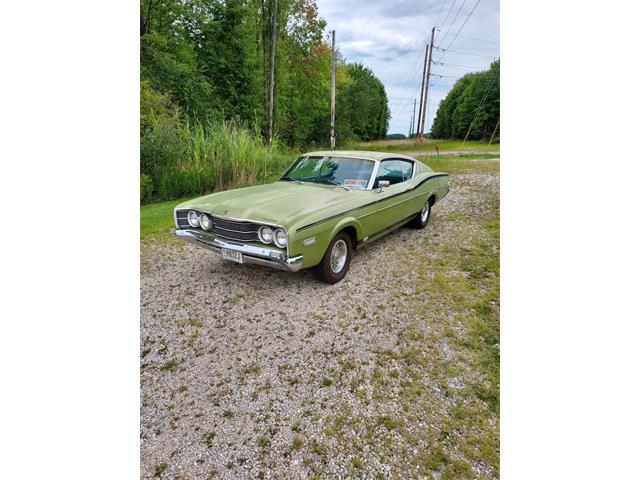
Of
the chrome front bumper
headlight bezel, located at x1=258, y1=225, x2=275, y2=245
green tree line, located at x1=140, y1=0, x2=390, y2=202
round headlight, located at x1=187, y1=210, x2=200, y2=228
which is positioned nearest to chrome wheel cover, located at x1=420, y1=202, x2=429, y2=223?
green tree line, located at x1=140, y1=0, x2=390, y2=202

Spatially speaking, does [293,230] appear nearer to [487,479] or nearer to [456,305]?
[456,305]

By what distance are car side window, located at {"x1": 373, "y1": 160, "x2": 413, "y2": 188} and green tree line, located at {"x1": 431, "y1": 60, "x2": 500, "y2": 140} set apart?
0.49m

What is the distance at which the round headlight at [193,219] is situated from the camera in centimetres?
270

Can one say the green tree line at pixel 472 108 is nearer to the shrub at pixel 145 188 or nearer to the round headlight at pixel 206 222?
the round headlight at pixel 206 222

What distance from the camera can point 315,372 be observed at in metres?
1.76

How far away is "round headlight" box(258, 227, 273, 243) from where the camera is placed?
233 centimetres

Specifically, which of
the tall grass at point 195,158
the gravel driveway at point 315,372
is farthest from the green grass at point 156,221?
the gravel driveway at point 315,372

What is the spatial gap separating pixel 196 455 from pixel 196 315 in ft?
3.91

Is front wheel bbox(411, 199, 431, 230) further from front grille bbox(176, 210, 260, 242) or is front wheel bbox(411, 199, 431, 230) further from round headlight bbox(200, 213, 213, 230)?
round headlight bbox(200, 213, 213, 230)

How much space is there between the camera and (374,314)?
2307 mm
